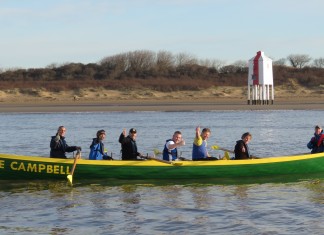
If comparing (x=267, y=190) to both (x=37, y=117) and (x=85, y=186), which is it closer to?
(x=85, y=186)

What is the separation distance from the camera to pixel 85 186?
1593 centimetres

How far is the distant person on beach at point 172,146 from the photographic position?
52.4 feet

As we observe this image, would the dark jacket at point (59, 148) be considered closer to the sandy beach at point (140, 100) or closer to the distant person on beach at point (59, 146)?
the distant person on beach at point (59, 146)

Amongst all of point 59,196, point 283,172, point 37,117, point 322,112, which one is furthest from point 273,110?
point 59,196

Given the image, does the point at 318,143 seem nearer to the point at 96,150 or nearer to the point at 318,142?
the point at 318,142

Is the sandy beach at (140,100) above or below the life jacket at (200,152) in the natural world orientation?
above

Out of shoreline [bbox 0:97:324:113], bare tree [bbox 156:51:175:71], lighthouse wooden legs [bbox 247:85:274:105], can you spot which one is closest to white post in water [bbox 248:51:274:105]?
lighthouse wooden legs [bbox 247:85:274:105]

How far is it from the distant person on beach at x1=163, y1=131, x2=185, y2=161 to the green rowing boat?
0.38 m

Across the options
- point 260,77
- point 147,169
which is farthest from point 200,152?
point 260,77

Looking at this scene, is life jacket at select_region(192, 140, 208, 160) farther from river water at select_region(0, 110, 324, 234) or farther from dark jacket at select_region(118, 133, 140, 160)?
dark jacket at select_region(118, 133, 140, 160)

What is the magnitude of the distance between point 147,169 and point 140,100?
4337 cm

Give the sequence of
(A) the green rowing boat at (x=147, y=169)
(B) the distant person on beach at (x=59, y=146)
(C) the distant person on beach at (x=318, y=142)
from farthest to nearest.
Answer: (C) the distant person on beach at (x=318, y=142) → (B) the distant person on beach at (x=59, y=146) → (A) the green rowing boat at (x=147, y=169)

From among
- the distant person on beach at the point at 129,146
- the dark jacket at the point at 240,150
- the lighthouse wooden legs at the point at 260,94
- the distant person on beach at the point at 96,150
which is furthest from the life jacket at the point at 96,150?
the lighthouse wooden legs at the point at 260,94

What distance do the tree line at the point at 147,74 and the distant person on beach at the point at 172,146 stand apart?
155ft
